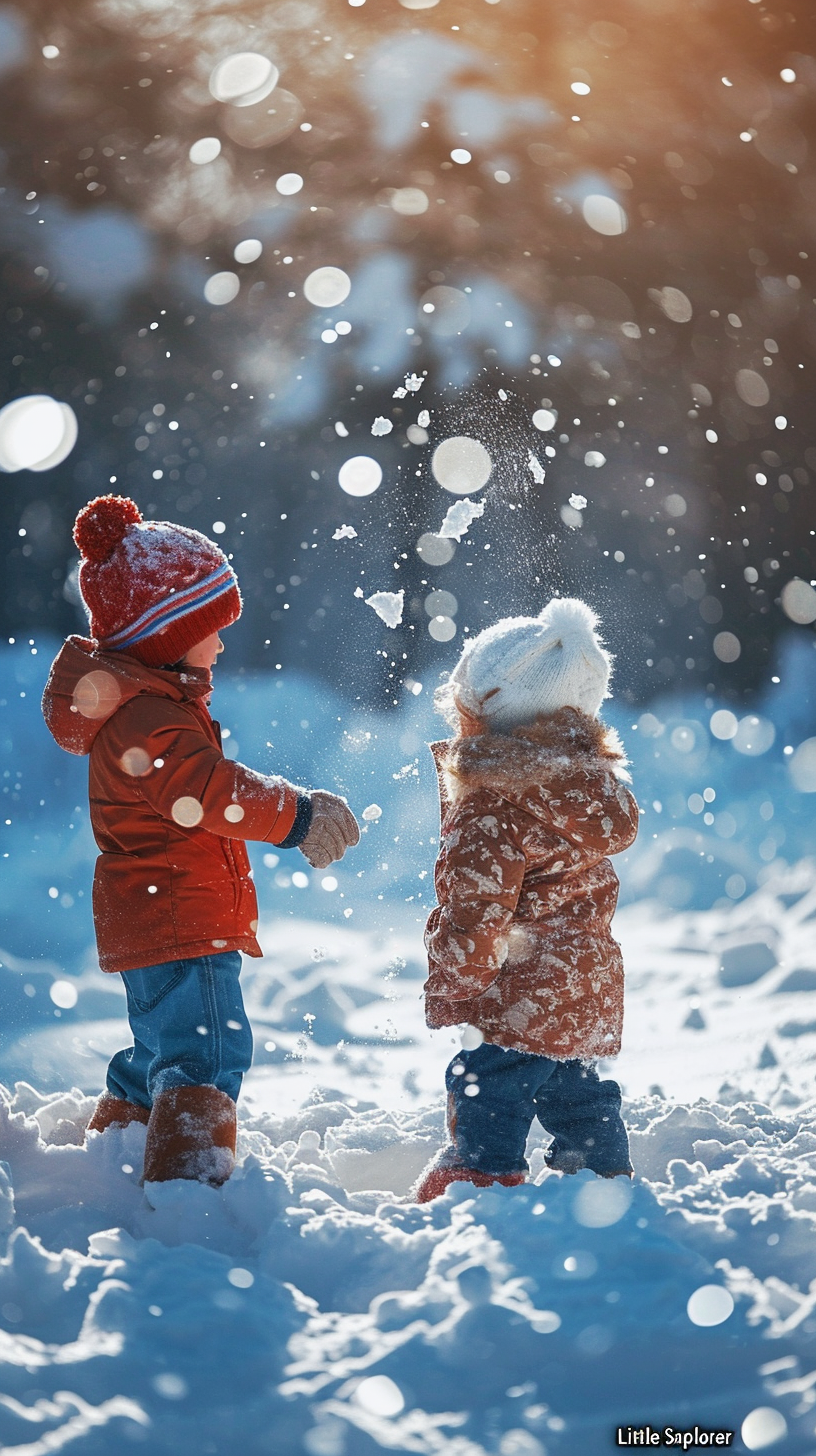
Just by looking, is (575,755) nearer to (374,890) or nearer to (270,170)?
(374,890)

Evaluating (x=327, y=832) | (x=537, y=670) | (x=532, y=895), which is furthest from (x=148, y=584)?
(x=532, y=895)

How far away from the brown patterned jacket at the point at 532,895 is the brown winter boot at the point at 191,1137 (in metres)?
0.36

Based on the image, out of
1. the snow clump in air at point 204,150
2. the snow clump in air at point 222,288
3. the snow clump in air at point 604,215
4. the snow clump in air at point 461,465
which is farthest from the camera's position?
the snow clump in air at point 461,465

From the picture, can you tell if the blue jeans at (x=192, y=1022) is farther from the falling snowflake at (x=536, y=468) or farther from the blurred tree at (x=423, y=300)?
the falling snowflake at (x=536, y=468)

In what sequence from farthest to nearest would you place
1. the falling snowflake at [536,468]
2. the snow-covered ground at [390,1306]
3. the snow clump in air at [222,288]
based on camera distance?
1. the falling snowflake at [536,468]
2. the snow clump in air at [222,288]
3. the snow-covered ground at [390,1306]

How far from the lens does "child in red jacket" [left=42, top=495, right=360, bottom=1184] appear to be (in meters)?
1.70

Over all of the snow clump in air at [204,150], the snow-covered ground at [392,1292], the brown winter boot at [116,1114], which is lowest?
the snow-covered ground at [392,1292]

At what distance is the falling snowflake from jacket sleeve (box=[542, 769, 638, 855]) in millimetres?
1959

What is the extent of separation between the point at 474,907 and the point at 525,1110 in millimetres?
344

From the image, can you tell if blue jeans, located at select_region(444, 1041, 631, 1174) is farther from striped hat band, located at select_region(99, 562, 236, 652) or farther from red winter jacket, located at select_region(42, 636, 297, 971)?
striped hat band, located at select_region(99, 562, 236, 652)

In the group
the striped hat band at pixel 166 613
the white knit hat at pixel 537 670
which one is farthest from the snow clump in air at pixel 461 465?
the striped hat band at pixel 166 613

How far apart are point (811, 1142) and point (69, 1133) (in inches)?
53.9

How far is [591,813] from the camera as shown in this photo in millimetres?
1764

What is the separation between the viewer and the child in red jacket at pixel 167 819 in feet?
5.59
